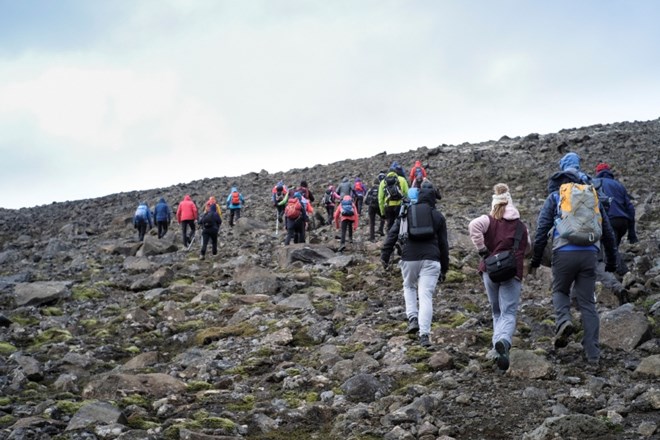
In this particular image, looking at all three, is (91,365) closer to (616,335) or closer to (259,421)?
(259,421)

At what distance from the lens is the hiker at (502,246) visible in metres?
8.96

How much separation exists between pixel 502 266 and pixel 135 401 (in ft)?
17.6

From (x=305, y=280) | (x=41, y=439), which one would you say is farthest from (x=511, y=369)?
(x=305, y=280)

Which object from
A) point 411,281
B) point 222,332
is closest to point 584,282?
point 411,281

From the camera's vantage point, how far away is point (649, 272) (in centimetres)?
1350

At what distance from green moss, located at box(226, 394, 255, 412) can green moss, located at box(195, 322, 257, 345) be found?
358 centimetres

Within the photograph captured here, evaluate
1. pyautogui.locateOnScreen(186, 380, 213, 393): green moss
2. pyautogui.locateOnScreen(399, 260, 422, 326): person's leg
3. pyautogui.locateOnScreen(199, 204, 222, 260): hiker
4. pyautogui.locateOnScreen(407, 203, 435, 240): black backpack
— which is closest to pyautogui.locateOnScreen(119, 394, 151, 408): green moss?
pyautogui.locateOnScreen(186, 380, 213, 393): green moss

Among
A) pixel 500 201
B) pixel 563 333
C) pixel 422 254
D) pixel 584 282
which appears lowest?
pixel 563 333

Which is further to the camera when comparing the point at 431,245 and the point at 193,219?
the point at 193,219

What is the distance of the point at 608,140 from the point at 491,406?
121ft

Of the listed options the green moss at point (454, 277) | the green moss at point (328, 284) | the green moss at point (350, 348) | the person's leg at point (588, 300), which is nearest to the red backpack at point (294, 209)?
the green moss at point (328, 284)

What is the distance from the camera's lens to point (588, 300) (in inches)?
348

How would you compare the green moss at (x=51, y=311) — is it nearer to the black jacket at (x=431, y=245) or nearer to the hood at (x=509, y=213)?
the black jacket at (x=431, y=245)

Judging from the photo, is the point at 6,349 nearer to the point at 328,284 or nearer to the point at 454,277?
the point at 328,284
